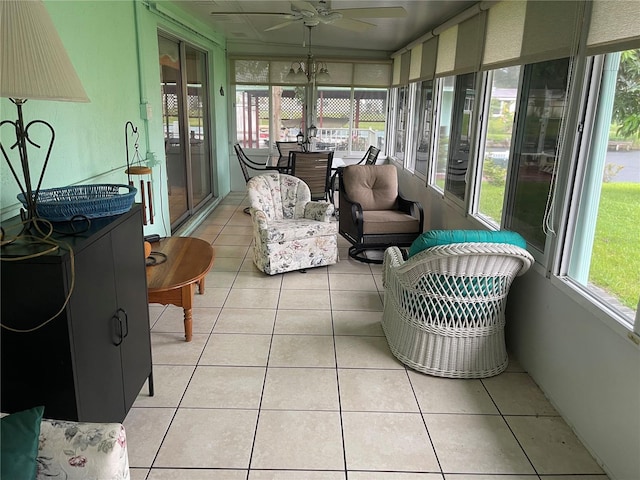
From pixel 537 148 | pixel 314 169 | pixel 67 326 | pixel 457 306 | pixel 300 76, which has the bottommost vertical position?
pixel 457 306

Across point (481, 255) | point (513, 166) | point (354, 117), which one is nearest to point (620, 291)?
point (481, 255)

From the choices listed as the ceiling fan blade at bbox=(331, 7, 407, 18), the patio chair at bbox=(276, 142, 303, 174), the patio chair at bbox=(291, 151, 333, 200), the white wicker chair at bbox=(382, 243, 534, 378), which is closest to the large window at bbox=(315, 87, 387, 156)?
the patio chair at bbox=(276, 142, 303, 174)

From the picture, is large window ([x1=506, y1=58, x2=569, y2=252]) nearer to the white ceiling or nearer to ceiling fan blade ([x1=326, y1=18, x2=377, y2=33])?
the white ceiling

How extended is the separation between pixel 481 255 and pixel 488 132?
5.48 ft

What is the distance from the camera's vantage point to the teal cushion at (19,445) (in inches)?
44.3

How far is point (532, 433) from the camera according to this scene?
7.25 feet

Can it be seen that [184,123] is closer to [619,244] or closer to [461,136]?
[461,136]

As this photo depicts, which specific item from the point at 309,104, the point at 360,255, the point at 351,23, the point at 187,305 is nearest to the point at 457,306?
the point at 187,305

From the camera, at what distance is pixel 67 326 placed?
1510mm

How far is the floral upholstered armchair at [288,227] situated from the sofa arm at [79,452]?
109 inches

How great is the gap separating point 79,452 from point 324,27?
18.3 ft

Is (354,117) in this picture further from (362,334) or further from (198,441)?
(198,441)

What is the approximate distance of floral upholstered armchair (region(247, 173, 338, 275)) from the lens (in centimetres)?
403

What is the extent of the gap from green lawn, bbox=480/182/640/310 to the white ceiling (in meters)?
2.50
